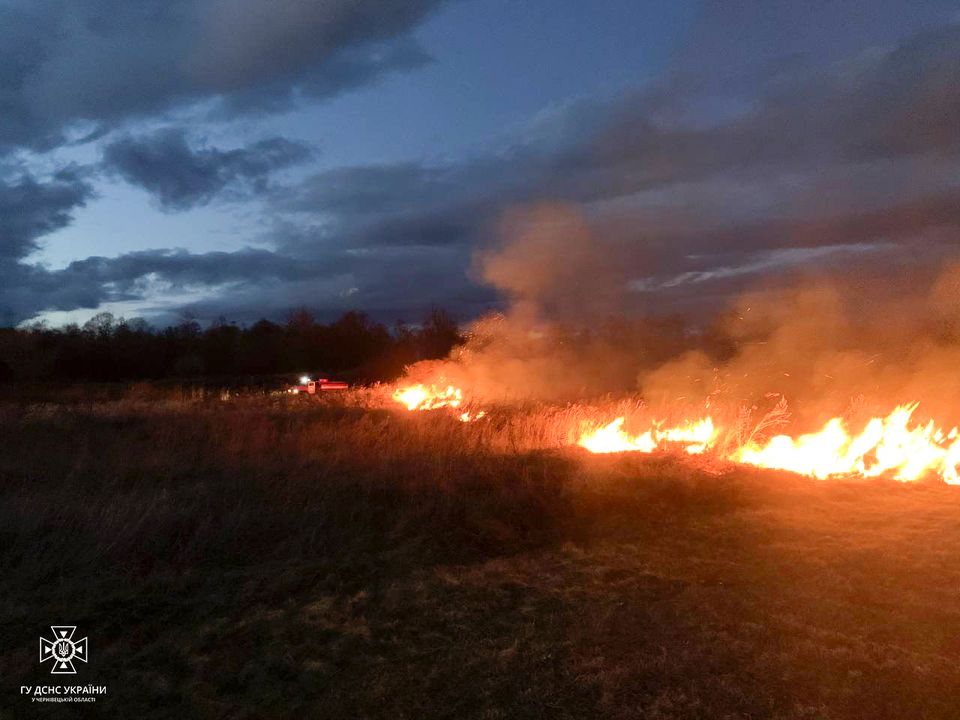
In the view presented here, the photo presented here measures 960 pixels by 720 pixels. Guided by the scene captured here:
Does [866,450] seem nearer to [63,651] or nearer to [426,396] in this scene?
[63,651]

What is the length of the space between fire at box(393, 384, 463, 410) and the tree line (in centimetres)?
1523

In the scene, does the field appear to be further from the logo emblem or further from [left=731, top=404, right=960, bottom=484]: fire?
[left=731, top=404, right=960, bottom=484]: fire

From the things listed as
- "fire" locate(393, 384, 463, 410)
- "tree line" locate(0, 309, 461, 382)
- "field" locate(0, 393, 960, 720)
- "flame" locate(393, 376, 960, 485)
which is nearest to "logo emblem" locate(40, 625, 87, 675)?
"field" locate(0, 393, 960, 720)

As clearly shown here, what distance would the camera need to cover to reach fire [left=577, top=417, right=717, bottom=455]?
1237 cm

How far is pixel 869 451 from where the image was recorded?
36.0 ft

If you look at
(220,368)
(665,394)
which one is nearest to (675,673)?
(665,394)

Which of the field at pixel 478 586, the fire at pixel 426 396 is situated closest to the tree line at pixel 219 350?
the fire at pixel 426 396

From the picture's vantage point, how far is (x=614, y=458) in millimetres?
10586

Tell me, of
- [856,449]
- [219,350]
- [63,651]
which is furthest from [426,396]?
[219,350]

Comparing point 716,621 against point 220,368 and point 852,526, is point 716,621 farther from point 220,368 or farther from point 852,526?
→ point 220,368

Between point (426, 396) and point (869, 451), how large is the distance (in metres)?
13.7

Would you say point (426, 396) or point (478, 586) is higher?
point (426, 396)

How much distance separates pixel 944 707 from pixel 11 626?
6.19 m

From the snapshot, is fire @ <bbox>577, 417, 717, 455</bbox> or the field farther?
fire @ <bbox>577, 417, 717, 455</bbox>
